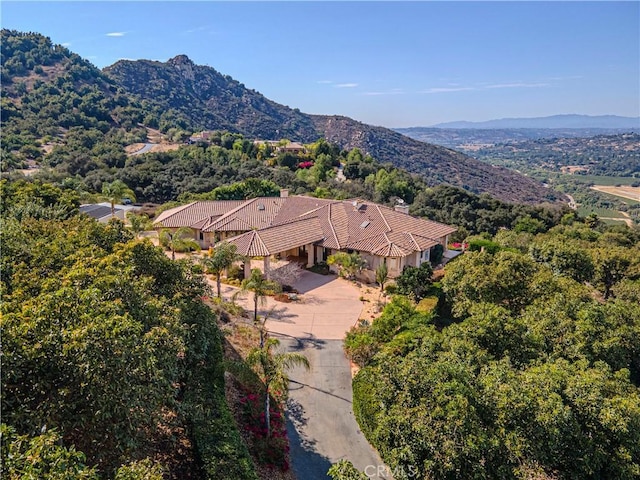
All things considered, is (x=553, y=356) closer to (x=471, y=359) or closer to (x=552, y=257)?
(x=471, y=359)

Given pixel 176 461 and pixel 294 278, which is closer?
pixel 176 461

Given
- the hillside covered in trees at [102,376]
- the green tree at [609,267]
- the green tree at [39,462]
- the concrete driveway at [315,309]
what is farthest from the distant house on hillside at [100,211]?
the green tree at [609,267]

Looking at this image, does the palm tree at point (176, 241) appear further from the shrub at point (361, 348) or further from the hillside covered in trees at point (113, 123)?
the hillside covered in trees at point (113, 123)

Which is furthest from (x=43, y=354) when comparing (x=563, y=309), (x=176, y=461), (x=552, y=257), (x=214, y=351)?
(x=552, y=257)

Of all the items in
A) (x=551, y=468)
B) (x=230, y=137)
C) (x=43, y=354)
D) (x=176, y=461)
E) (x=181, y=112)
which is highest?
(x=181, y=112)

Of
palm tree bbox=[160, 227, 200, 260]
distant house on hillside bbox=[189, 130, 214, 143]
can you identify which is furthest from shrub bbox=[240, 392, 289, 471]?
distant house on hillside bbox=[189, 130, 214, 143]

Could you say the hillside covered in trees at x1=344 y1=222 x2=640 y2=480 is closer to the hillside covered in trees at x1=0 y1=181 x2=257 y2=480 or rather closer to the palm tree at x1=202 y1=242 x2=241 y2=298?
the hillside covered in trees at x1=0 y1=181 x2=257 y2=480

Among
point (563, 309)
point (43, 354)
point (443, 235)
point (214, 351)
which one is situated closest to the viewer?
point (43, 354)
